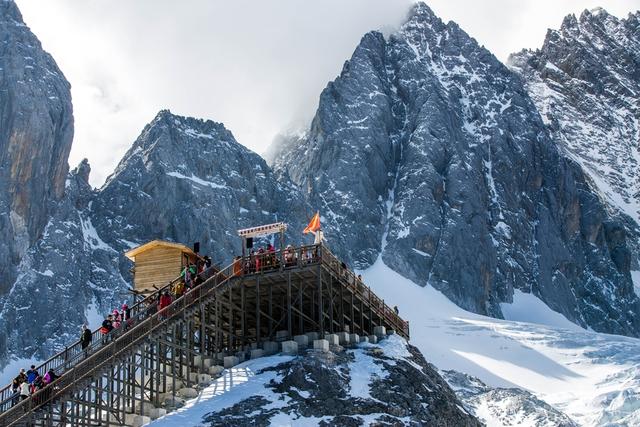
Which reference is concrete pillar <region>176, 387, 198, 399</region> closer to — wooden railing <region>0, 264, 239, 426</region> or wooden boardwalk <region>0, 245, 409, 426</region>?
wooden boardwalk <region>0, 245, 409, 426</region>

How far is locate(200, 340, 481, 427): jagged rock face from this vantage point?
49.3m

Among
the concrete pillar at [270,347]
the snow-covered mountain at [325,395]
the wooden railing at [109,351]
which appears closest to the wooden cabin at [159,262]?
the wooden railing at [109,351]

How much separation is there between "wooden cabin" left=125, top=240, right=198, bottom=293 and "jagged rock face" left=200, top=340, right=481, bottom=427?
1318cm

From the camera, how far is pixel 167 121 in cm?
19788

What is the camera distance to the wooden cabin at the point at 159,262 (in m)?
64.1

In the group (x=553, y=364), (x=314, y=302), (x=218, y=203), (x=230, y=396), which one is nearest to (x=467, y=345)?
(x=553, y=364)

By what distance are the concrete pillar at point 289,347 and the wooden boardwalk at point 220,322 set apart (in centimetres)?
159

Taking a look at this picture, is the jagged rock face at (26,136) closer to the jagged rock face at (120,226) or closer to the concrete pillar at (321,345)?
the jagged rock face at (120,226)

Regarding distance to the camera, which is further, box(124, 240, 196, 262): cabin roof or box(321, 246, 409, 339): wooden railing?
box(124, 240, 196, 262): cabin roof

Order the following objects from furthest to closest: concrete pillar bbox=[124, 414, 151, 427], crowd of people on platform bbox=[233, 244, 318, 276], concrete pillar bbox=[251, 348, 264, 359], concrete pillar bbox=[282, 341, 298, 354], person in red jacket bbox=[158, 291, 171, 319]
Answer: crowd of people on platform bbox=[233, 244, 318, 276]
concrete pillar bbox=[251, 348, 264, 359]
concrete pillar bbox=[282, 341, 298, 354]
person in red jacket bbox=[158, 291, 171, 319]
concrete pillar bbox=[124, 414, 151, 427]

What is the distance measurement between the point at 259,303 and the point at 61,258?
4482 inches

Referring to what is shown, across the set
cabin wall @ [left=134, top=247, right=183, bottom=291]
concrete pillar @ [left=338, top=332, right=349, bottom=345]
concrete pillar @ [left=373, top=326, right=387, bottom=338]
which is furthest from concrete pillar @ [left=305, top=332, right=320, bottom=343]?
cabin wall @ [left=134, top=247, right=183, bottom=291]

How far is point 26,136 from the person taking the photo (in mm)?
164000

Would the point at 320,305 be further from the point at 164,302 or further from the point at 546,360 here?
the point at 546,360
